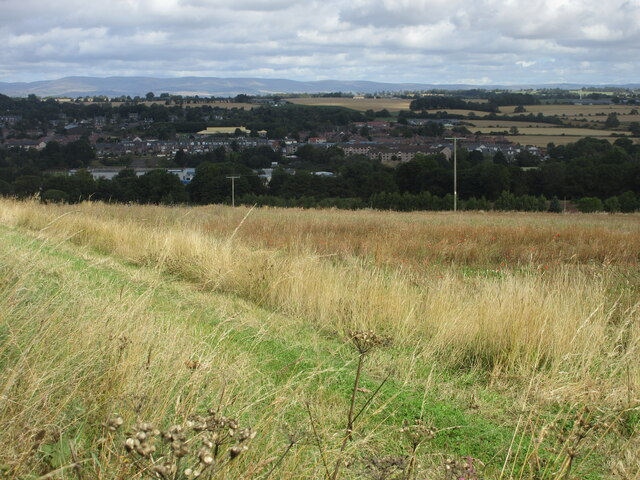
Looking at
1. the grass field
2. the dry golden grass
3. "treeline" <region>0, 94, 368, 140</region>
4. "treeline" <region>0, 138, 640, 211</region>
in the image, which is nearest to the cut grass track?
the grass field

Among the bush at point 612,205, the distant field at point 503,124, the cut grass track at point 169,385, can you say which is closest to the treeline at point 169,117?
the distant field at point 503,124

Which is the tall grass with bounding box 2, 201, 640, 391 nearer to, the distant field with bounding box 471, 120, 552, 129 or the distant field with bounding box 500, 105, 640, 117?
the distant field with bounding box 471, 120, 552, 129

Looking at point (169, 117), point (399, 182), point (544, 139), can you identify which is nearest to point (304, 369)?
point (399, 182)

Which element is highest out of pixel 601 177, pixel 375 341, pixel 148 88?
pixel 148 88

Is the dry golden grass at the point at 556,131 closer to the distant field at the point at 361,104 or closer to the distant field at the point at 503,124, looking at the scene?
the distant field at the point at 503,124

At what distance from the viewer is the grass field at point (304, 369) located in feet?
9.68

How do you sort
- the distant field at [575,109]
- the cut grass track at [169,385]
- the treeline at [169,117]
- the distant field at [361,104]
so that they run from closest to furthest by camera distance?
1. the cut grass track at [169,385]
2. the treeline at [169,117]
3. the distant field at [575,109]
4. the distant field at [361,104]

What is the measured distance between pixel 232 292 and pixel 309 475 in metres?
5.43

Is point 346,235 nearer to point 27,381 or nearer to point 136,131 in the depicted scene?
point 27,381

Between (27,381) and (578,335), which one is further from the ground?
A: (27,381)

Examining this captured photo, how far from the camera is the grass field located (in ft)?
9.68

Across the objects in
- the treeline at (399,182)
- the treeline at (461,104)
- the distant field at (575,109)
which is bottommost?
the treeline at (399,182)

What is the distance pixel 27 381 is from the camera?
Result: 3488 millimetres

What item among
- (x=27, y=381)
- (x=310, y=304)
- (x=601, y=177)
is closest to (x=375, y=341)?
(x=27, y=381)
